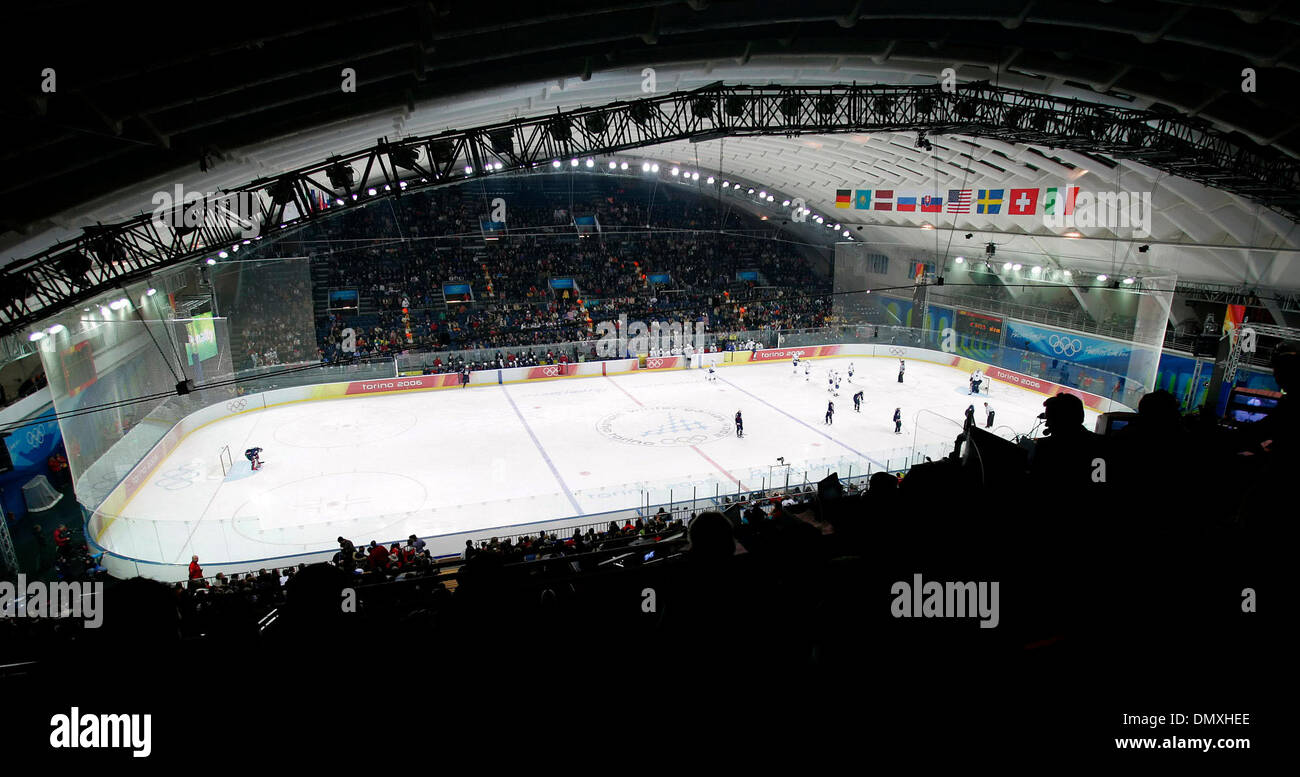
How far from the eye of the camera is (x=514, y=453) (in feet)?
76.0

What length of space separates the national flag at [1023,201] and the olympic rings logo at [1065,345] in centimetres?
684

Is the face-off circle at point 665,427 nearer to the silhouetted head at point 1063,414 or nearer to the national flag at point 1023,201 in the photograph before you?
the national flag at point 1023,201

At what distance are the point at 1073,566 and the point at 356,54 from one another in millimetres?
10425

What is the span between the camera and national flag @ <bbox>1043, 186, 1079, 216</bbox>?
26.6 metres

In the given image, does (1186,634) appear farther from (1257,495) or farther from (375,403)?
(375,403)

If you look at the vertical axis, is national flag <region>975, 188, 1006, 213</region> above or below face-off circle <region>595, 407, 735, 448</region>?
above

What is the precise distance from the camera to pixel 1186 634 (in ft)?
7.72

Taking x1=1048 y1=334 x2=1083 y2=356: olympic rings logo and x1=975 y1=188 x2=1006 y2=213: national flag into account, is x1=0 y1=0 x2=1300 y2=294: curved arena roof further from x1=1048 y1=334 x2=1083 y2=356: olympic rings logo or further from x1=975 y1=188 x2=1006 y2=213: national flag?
x1=1048 y1=334 x2=1083 y2=356: olympic rings logo

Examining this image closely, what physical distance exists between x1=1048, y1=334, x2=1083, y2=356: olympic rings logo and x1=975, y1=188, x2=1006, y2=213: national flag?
7271mm

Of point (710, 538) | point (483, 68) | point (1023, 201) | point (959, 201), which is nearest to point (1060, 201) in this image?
point (1023, 201)

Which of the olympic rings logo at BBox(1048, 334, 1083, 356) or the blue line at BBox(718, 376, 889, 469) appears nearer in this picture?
the blue line at BBox(718, 376, 889, 469)

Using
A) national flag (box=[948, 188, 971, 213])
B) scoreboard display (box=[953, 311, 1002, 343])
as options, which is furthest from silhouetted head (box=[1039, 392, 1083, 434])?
scoreboard display (box=[953, 311, 1002, 343])

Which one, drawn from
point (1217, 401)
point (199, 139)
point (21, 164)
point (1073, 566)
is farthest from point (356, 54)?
point (1217, 401)

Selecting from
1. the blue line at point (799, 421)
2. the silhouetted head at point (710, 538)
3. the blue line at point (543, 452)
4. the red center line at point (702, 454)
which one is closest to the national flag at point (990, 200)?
the blue line at point (799, 421)
